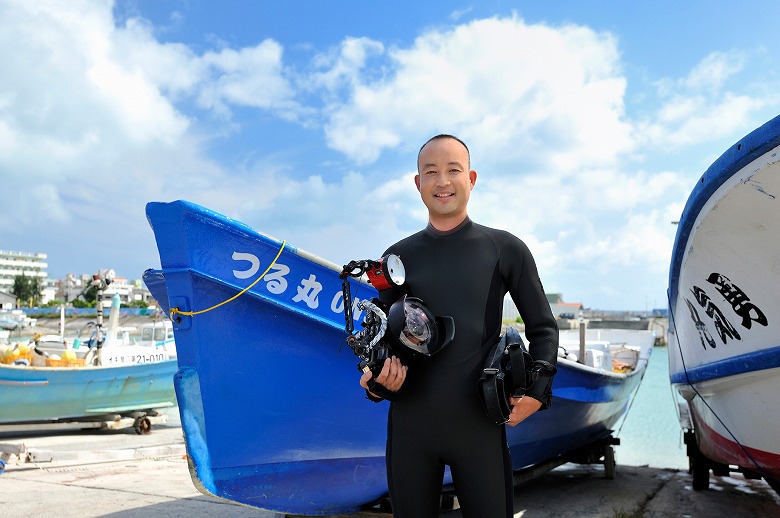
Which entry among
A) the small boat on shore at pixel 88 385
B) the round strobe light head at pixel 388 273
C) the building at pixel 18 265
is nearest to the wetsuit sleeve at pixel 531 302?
the round strobe light head at pixel 388 273

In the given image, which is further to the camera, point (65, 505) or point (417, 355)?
point (65, 505)

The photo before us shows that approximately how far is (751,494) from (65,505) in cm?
608

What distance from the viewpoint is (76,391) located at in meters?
10.0

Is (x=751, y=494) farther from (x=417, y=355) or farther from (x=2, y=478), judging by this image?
(x=2, y=478)

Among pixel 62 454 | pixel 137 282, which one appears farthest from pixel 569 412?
pixel 137 282

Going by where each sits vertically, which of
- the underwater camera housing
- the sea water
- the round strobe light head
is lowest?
the sea water

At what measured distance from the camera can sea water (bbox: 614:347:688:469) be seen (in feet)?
33.2

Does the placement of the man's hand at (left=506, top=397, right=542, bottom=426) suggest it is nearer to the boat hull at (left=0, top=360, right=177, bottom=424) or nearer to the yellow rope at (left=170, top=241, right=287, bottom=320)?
the yellow rope at (left=170, top=241, right=287, bottom=320)

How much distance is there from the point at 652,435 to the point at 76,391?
1127 cm

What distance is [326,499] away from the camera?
157 inches

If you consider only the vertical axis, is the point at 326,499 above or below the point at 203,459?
below

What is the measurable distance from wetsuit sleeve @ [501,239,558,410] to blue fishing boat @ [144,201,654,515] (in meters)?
1.61

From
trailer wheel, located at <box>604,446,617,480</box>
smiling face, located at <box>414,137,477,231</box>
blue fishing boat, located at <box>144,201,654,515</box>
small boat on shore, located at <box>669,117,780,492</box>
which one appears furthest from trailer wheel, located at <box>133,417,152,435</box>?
smiling face, located at <box>414,137,477,231</box>

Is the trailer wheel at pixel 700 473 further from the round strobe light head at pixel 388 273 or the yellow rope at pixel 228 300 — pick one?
the round strobe light head at pixel 388 273
